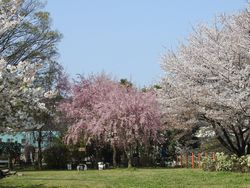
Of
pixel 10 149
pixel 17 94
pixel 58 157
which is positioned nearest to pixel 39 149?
pixel 58 157

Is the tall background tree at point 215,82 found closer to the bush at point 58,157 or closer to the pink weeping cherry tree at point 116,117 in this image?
the pink weeping cherry tree at point 116,117

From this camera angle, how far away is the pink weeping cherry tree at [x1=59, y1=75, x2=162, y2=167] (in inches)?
1331

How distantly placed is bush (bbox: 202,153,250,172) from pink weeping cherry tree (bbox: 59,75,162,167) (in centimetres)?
852

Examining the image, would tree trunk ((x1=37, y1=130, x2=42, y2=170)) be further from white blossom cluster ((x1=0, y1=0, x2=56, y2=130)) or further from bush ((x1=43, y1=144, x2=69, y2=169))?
white blossom cluster ((x1=0, y1=0, x2=56, y2=130))

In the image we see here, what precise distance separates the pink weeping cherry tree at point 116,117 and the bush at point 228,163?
→ 28.0ft

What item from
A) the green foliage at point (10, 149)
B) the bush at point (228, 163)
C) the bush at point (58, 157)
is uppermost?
the green foliage at point (10, 149)

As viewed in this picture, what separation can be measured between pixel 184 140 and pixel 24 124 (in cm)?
2446

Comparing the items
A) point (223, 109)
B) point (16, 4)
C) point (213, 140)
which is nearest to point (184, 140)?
point (213, 140)

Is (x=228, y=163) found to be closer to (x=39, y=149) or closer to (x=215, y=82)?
(x=215, y=82)

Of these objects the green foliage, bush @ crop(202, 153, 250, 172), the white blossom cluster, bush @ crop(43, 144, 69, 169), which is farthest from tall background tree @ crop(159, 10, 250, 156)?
the green foliage

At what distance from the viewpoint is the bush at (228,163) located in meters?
22.8

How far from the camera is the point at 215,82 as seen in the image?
88.6ft

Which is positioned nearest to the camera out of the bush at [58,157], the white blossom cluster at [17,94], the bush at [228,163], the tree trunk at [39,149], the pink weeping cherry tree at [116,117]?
the white blossom cluster at [17,94]

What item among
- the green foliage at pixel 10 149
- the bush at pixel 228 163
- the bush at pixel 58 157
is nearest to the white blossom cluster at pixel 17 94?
the bush at pixel 228 163
